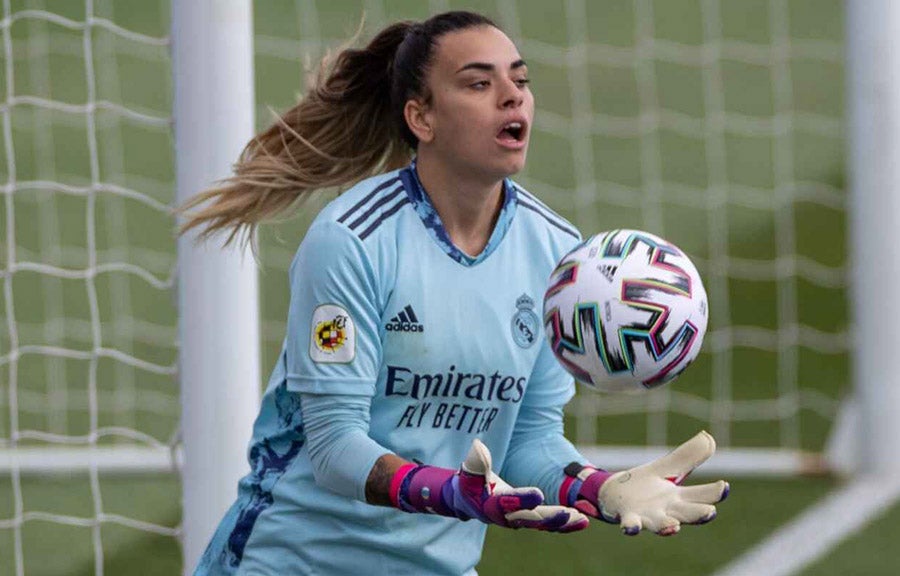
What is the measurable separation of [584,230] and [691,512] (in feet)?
18.5

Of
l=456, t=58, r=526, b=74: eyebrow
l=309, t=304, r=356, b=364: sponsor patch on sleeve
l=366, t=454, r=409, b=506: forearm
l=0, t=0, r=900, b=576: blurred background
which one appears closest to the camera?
l=366, t=454, r=409, b=506: forearm

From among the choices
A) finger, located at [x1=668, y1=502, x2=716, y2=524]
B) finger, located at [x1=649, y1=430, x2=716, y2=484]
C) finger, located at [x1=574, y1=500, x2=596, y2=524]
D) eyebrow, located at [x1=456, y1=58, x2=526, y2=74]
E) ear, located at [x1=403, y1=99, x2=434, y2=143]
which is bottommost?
finger, located at [x1=574, y1=500, x2=596, y2=524]

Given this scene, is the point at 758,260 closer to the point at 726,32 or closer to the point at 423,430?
the point at 726,32

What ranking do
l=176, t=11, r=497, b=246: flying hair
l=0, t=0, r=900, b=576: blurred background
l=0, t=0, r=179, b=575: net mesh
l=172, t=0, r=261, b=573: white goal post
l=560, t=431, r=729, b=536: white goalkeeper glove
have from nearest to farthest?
l=560, t=431, r=729, b=536: white goalkeeper glove → l=176, t=11, r=497, b=246: flying hair → l=172, t=0, r=261, b=573: white goal post → l=0, t=0, r=900, b=576: blurred background → l=0, t=0, r=179, b=575: net mesh

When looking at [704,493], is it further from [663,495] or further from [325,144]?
[325,144]

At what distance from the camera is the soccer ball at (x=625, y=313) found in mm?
3479

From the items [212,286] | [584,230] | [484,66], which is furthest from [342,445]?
[584,230]

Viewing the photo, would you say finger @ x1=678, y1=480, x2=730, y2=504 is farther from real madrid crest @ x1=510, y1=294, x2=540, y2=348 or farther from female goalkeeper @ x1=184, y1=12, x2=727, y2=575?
real madrid crest @ x1=510, y1=294, x2=540, y2=348

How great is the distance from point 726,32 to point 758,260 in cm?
222

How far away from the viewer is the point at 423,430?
3.71m

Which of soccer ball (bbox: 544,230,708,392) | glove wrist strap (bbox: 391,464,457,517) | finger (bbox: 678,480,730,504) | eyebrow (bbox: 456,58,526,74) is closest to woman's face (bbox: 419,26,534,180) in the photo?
eyebrow (bbox: 456,58,526,74)

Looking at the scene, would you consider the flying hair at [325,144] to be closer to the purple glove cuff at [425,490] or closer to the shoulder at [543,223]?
the shoulder at [543,223]

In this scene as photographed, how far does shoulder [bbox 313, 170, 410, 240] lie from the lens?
142 inches

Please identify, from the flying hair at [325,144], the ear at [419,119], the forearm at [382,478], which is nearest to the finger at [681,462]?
the forearm at [382,478]
